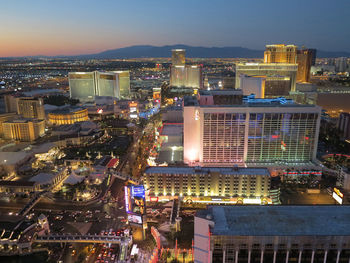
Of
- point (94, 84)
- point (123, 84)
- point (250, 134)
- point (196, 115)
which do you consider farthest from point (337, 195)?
point (94, 84)

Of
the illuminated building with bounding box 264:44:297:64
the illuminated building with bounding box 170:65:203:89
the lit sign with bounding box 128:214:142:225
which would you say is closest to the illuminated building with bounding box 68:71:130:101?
the illuminated building with bounding box 170:65:203:89

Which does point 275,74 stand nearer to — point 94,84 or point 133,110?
point 133,110

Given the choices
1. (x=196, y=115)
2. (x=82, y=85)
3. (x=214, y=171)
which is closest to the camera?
(x=214, y=171)

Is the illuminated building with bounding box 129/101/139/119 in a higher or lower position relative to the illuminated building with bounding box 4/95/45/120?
lower

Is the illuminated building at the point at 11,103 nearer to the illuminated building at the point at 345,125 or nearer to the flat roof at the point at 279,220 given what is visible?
the flat roof at the point at 279,220

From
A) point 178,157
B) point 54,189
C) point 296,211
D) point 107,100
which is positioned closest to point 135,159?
point 178,157

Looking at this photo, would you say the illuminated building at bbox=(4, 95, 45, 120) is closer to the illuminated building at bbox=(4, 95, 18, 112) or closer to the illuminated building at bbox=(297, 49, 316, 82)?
the illuminated building at bbox=(4, 95, 18, 112)
